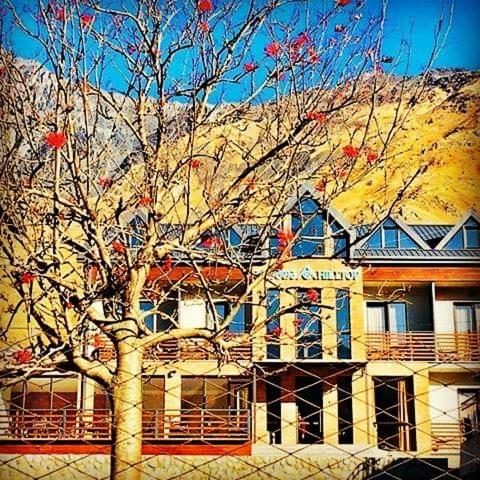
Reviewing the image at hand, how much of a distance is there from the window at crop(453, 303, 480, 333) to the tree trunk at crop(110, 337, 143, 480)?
472cm

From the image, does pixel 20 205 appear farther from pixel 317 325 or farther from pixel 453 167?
pixel 453 167

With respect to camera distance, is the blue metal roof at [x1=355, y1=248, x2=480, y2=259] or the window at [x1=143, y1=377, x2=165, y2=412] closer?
the window at [x1=143, y1=377, x2=165, y2=412]

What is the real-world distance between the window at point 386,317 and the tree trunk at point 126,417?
14.6 feet

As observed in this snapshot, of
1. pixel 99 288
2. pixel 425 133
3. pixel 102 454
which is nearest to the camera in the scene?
pixel 99 288

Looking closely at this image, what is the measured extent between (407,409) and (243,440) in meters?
1.22

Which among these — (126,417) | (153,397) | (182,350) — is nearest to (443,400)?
(153,397)

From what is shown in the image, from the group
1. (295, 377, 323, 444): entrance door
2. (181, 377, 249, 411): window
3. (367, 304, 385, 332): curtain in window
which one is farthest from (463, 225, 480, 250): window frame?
(181, 377, 249, 411): window

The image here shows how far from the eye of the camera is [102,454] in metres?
4.46

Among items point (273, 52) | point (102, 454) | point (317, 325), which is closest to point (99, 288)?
point (273, 52)

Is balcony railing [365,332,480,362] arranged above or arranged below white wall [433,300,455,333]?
below

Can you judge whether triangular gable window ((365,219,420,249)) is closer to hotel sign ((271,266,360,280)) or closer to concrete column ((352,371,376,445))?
hotel sign ((271,266,360,280))

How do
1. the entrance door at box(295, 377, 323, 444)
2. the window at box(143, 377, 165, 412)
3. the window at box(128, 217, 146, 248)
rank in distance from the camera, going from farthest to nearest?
the window at box(143, 377, 165, 412) → the entrance door at box(295, 377, 323, 444) → the window at box(128, 217, 146, 248)

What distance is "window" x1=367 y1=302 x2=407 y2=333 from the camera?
6.07m

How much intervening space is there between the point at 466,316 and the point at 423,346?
1.45ft
